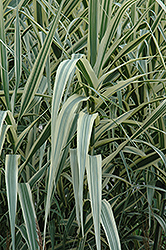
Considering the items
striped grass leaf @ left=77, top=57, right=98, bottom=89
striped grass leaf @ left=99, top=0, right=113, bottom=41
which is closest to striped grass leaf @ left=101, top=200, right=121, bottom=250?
striped grass leaf @ left=77, top=57, right=98, bottom=89

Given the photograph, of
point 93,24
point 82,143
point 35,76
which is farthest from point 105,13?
point 82,143

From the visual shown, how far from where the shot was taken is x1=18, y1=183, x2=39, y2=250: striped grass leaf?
1.79 ft

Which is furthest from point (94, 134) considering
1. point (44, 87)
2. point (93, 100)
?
point (44, 87)

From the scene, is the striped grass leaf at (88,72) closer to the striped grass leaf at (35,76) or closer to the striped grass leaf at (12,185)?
the striped grass leaf at (35,76)

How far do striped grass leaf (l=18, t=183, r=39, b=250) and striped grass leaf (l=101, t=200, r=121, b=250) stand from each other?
12cm

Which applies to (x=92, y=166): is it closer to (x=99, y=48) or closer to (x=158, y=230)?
(x=99, y=48)

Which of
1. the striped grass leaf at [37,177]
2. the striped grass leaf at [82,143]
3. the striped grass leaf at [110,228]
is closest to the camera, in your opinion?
the striped grass leaf at [82,143]

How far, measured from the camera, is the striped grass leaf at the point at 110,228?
535 mm

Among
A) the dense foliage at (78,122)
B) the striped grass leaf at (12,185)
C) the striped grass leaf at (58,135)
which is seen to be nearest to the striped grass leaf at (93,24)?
the dense foliage at (78,122)

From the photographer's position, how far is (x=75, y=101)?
523mm

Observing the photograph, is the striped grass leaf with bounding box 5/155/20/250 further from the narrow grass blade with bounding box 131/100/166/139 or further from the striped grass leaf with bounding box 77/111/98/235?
the narrow grass blade with bounding box 131/100/166/139

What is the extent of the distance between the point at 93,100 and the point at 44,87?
0.19 metres

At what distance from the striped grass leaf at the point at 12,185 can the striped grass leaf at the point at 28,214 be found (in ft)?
0.17

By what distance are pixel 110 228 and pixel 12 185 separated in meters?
0.19
